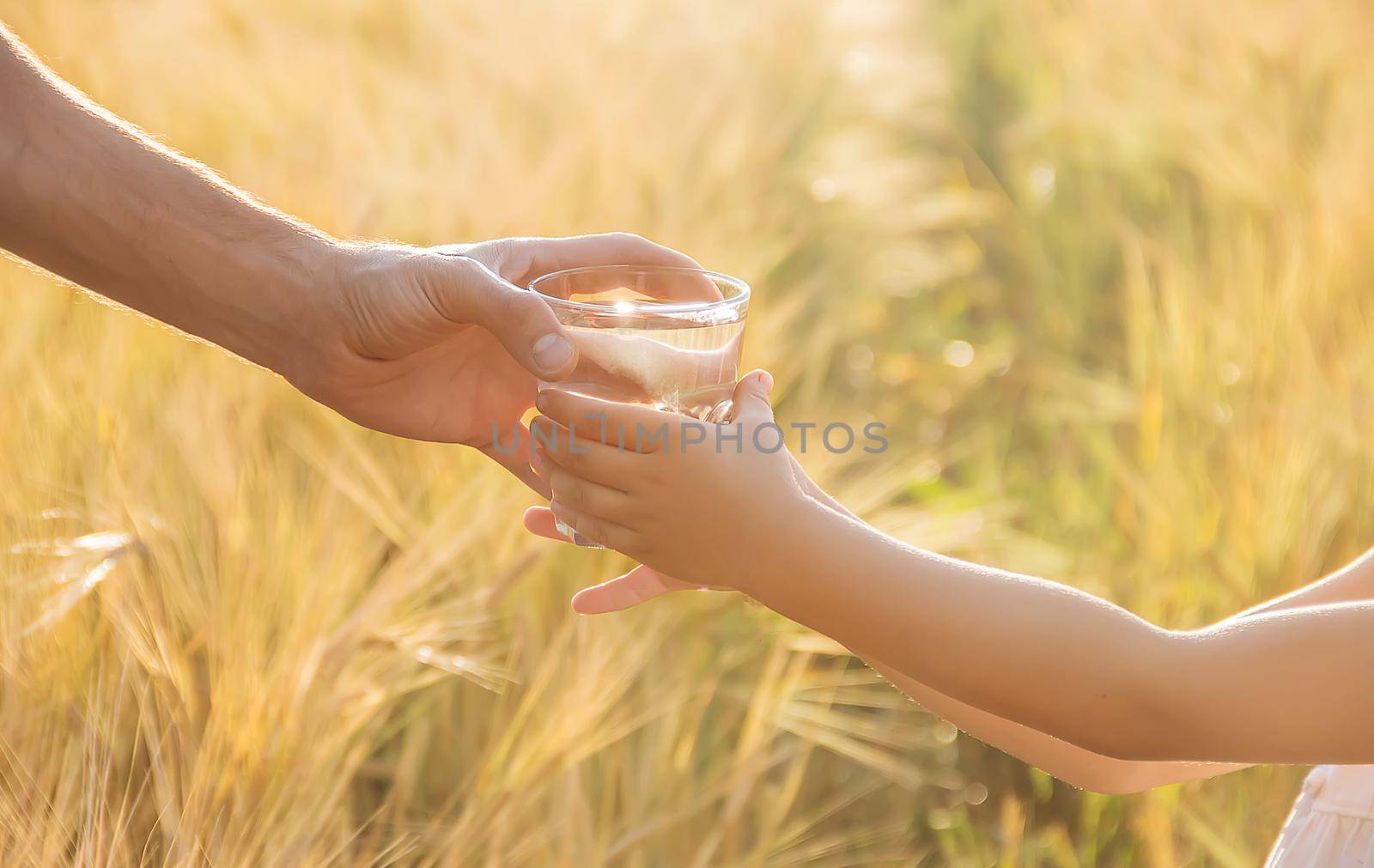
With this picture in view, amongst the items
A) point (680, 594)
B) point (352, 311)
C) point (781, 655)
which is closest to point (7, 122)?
point (352, 311)

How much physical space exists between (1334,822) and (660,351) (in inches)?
26.1

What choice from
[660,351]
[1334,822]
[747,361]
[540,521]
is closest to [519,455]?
[540,521]

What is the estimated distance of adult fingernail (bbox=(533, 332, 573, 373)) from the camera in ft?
2.82

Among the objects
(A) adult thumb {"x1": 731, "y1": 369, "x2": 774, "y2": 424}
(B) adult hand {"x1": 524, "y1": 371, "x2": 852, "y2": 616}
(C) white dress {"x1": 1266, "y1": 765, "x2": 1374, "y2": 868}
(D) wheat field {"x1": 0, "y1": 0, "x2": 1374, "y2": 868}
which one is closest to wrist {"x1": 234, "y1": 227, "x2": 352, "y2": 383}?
(D) wheat field {"x1": 0, "y1": 0, "x2": 1374, "y2": 868}

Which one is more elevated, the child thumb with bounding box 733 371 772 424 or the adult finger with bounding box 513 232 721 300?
the adult finger with bounding box 513 232 721 300

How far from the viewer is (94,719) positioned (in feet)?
2.87

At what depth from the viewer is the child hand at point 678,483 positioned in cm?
82

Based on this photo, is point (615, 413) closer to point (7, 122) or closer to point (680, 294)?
point (680, 294)

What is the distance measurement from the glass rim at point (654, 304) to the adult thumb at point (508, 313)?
0.05ft

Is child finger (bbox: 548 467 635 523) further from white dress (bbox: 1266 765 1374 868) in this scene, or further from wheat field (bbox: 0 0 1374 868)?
white dress (bbox: 1266 765 1374 868)

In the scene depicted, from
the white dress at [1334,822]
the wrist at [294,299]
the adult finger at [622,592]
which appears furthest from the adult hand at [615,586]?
the white dress at [1334,822]

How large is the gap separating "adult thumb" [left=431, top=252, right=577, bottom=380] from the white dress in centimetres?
69

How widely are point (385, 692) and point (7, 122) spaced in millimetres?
562

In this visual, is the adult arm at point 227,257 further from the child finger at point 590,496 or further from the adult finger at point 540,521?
the child finger at point 590,496
